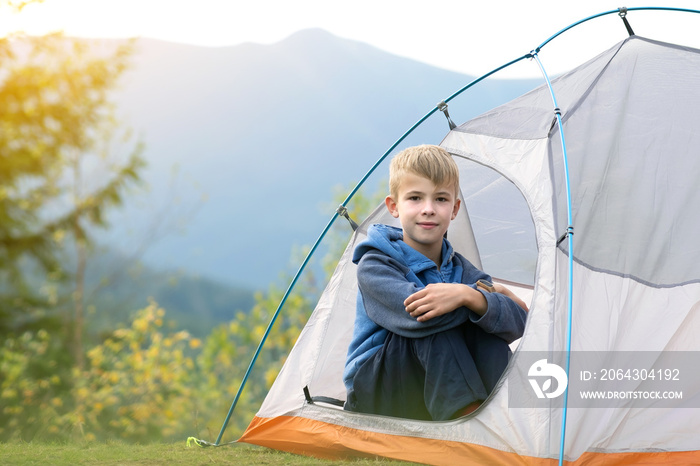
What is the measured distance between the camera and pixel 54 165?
532cm

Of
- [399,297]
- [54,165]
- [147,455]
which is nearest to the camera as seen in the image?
[399,297]

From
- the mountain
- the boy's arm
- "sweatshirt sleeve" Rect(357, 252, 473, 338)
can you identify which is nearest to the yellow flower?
the mountain

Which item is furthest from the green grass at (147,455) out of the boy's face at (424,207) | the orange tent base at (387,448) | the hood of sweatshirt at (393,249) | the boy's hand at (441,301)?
the boy's face at (424,207)

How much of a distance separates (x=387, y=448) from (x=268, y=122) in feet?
21.8

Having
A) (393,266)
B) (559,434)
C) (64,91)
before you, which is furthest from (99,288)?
(559,434)

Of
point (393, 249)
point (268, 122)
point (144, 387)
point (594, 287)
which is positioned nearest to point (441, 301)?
point (393, 249)

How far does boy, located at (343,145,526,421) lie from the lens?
186 cm

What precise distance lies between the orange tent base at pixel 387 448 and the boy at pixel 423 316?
0.08m

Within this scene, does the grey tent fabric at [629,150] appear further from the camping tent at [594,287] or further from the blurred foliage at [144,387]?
the blurred foliage at [144,387]

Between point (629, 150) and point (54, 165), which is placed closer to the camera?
point (629, 150)

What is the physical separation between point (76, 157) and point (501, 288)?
13.6 feet

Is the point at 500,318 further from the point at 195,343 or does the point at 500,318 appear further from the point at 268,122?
the point at 268,122

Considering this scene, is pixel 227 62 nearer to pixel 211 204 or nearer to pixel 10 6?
pixel 211 204

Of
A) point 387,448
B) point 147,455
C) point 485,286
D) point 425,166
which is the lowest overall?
point 147,455
